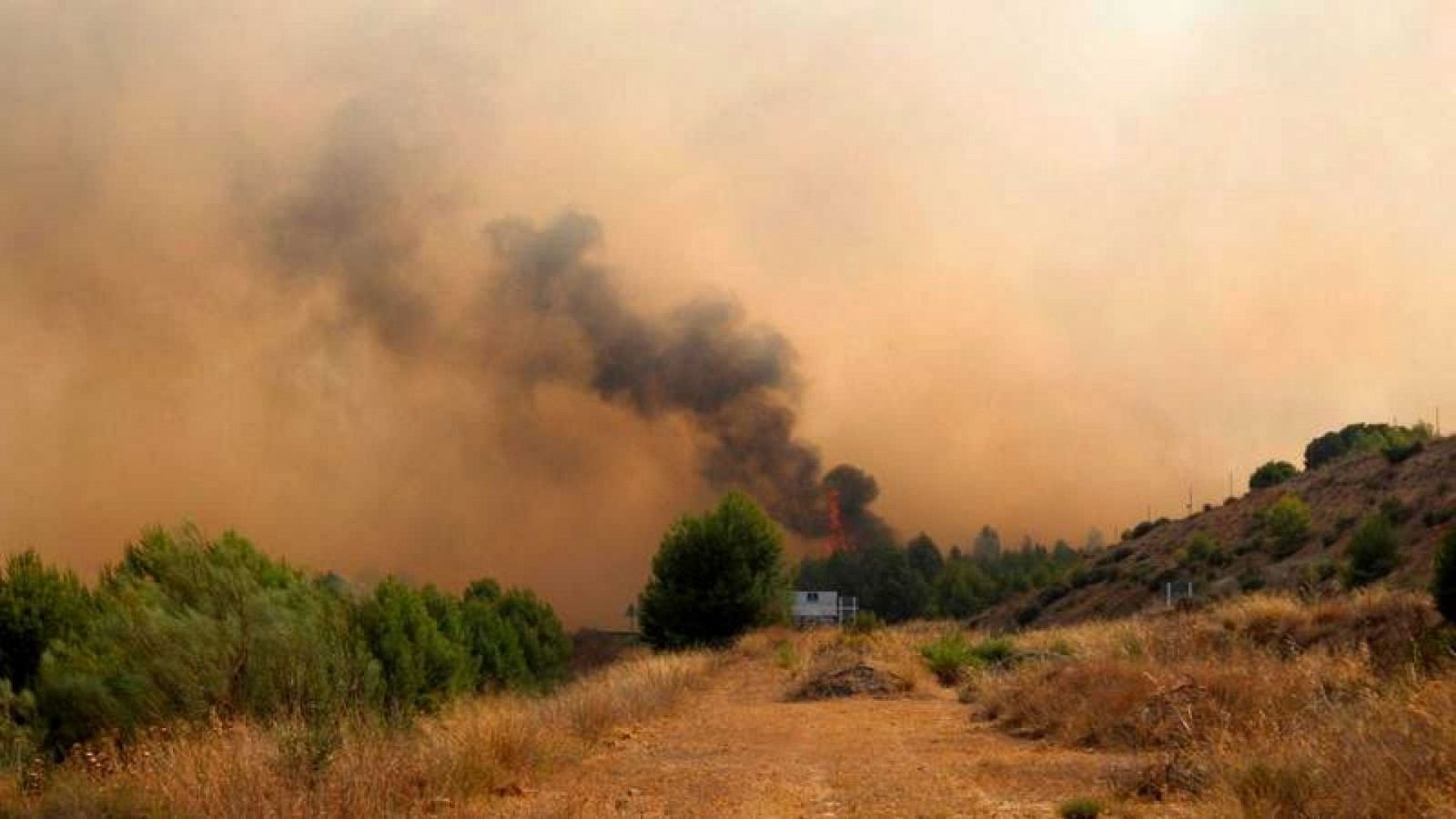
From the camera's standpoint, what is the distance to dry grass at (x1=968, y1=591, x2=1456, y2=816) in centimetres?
884

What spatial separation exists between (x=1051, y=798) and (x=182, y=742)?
321 inches

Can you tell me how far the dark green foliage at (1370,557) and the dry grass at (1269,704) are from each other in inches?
577

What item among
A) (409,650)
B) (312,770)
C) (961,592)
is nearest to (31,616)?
(409,650)

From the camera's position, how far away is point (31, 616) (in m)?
24.2

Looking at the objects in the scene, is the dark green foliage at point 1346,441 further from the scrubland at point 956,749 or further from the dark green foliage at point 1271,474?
the scrubland at point 956,749

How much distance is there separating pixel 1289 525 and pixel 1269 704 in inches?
2143

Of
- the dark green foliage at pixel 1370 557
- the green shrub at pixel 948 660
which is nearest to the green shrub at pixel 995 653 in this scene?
the green shrub at pixel 948 660

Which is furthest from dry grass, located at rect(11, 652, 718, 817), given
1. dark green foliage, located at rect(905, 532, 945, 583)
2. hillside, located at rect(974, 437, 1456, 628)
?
dark green foliage, located at rect(905, 532, 945, 583)

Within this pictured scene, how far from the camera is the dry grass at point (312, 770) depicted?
33.5ft

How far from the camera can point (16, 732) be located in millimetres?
16719

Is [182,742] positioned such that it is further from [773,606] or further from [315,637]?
[773,606]

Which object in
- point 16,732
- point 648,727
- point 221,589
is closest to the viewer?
point 16,732

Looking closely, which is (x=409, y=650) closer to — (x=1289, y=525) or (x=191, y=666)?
(x=191, y=666)

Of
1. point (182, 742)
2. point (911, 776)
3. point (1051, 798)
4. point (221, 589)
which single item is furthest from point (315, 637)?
point (1051, 798)
